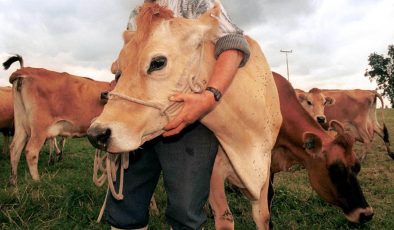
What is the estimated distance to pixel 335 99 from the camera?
1131cm

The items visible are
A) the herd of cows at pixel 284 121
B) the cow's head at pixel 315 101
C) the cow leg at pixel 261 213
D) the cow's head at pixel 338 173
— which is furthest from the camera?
the cow's head at pixel 315 101

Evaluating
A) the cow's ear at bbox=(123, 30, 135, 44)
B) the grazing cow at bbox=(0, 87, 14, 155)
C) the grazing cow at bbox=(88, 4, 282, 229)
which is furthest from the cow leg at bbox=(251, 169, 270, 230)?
the grazing cow at bbox=(0, 87, 14, 155)

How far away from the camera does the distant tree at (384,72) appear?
1930 inches

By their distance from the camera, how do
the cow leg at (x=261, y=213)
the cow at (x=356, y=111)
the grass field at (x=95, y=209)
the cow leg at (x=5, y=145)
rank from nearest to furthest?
the cow leg at (x=261, y=213) → the grass field at (x=95, y=209) → the cow leg at (x=5, y=145) → the cow at (x=356, y=111)

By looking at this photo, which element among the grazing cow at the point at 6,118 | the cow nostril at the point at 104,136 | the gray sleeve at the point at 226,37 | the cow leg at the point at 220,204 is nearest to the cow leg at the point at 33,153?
the grazing cow at the point at 6,118

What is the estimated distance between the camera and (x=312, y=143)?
4375 millimetres

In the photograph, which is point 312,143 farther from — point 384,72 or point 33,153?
Answer: point 384,72

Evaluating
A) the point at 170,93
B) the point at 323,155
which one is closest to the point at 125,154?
the point at 170,93

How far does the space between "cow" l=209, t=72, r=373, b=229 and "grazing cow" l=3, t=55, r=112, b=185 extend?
4487 millimetres

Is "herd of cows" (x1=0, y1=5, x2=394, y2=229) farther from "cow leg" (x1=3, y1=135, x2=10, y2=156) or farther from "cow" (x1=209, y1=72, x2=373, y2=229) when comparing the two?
"cow leg" (x1=3, y1=135, x2=10, y2=156)

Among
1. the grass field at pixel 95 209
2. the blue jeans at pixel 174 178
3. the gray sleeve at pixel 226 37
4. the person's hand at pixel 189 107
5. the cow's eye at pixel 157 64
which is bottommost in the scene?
the grass field at pixel 95 209

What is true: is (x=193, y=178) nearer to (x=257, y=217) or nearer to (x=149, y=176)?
(x=149, y=176)

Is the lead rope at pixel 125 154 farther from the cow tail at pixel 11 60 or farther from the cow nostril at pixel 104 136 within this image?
the cow tail at pixel 11 60

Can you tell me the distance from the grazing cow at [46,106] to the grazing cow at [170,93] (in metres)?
5.55
